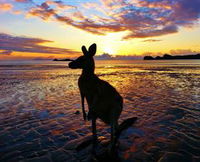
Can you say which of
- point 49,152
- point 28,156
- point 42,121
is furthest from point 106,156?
point 42,121

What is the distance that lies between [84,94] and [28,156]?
228cm

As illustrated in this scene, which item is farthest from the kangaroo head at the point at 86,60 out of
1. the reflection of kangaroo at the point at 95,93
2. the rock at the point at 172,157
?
the rock at the point at 172,157

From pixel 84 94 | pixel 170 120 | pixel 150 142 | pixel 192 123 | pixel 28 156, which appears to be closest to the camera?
pixel 84 94

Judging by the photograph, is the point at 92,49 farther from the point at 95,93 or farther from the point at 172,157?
the point at 172,157

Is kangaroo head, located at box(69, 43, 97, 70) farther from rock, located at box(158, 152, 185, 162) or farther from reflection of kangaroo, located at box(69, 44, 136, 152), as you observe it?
rock, located at box(158, 152, 185, 162)

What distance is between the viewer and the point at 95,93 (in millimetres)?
4043

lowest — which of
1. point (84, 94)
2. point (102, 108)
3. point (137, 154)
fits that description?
point (137, 154)

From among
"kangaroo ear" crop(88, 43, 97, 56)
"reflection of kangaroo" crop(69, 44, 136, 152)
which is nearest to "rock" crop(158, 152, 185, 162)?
"reflection of kangaroo" crop(69, 44, 136, 152)

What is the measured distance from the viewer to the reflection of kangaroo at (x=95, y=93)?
3.96m

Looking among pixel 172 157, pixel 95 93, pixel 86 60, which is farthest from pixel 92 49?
pixel 172 157

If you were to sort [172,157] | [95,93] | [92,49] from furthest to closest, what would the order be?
[172,157] → [95,93] → [92,49]

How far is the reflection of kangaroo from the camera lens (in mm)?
3959

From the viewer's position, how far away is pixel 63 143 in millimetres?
5184

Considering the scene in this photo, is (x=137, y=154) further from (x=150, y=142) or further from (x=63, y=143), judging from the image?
(x=63, y=143)
